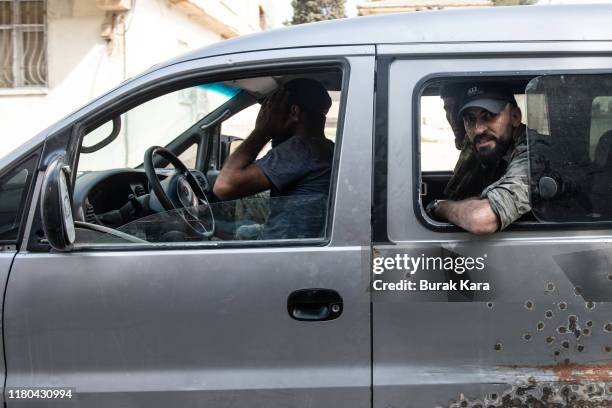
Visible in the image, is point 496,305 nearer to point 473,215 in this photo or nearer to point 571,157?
point 473,215

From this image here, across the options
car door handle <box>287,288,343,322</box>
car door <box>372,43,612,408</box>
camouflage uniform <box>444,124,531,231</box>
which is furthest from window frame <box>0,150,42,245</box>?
camouflage uniform <box>444,124,531,231</box>

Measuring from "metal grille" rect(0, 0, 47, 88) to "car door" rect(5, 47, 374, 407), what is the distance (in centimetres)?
956

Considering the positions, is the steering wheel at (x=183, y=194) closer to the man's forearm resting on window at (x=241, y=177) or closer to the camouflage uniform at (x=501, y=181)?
the man's forearm resting on window at (x=241, y=177)

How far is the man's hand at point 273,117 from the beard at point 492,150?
83cm

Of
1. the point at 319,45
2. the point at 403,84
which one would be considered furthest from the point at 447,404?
the point at 319,45

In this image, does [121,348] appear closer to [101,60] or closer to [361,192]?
[361,192]

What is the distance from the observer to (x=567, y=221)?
82.4 inches

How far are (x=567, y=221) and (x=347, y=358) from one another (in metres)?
0.86

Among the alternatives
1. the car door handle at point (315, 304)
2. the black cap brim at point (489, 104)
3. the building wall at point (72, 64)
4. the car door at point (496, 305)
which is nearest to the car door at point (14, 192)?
the car door handle at point (315, 304)

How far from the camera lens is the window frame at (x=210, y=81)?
2168 mm

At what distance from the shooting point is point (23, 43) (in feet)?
34.7

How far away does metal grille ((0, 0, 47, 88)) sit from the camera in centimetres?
1047

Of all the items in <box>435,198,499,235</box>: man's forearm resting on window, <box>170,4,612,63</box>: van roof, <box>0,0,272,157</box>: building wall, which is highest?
<box>0,0,272,157</box>: building wall

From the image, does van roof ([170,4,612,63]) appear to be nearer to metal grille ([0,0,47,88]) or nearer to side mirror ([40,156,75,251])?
side mirror ([40,156,75,251])
